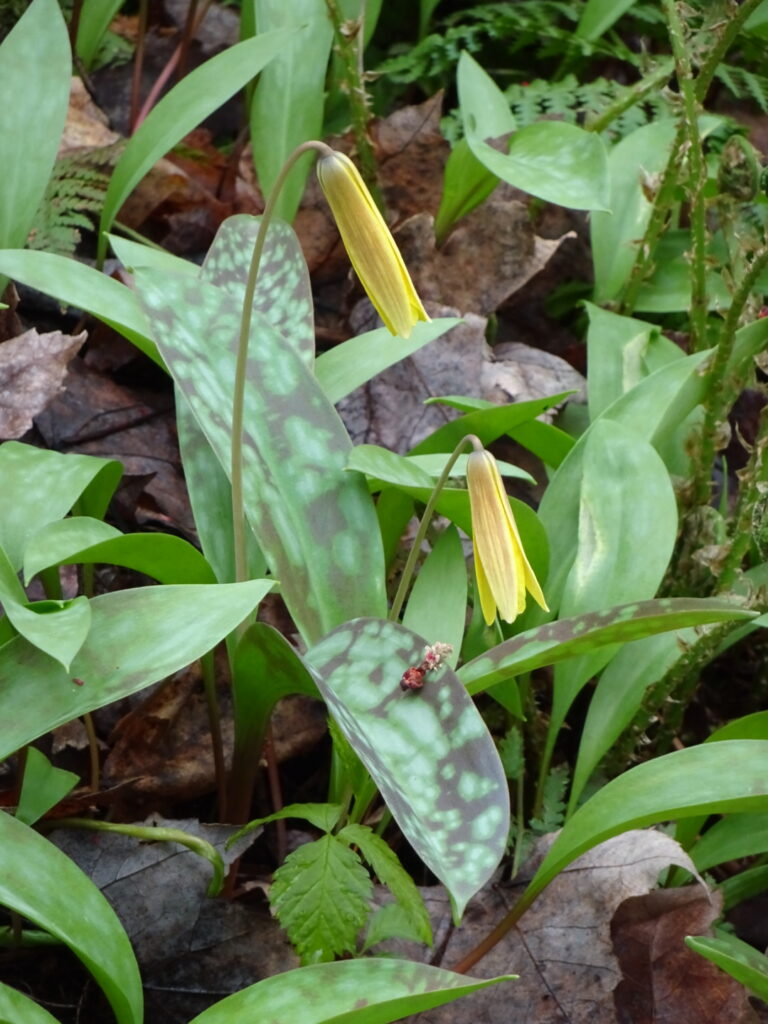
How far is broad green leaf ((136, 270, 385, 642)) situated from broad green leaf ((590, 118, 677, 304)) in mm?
974

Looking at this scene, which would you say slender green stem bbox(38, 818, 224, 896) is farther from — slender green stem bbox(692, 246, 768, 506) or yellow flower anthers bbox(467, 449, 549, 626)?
slender green stem bbox(692, 246, 768, 506)


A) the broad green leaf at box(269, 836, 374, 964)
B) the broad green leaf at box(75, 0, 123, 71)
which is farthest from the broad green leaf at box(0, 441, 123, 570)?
the broad green leaf at box(75, 0, 123, 71)

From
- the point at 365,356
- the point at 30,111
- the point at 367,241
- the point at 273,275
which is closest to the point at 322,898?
the point at 367,241

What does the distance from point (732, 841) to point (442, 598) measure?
488mm

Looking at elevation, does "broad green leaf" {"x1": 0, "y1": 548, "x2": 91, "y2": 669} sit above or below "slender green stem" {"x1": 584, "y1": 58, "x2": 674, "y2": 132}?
below

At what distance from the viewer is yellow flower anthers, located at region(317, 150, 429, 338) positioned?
3.99ft

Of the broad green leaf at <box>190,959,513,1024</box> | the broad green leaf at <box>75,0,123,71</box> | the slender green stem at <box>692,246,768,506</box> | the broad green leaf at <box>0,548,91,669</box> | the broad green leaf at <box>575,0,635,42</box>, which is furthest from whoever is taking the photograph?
the broad green leaf at <box>575,0,635,42</box>

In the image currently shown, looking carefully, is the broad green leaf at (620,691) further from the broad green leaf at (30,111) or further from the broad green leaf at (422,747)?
the broad green leaf at (30,111)

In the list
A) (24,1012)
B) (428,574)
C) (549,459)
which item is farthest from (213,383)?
(24,1012)

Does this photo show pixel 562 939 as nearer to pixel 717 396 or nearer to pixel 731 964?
pixel 731 964

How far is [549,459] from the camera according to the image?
5.99ft

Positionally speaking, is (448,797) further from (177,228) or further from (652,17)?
(652,17)

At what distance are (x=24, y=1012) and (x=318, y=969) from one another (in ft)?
0.84

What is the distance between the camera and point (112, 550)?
129cm
